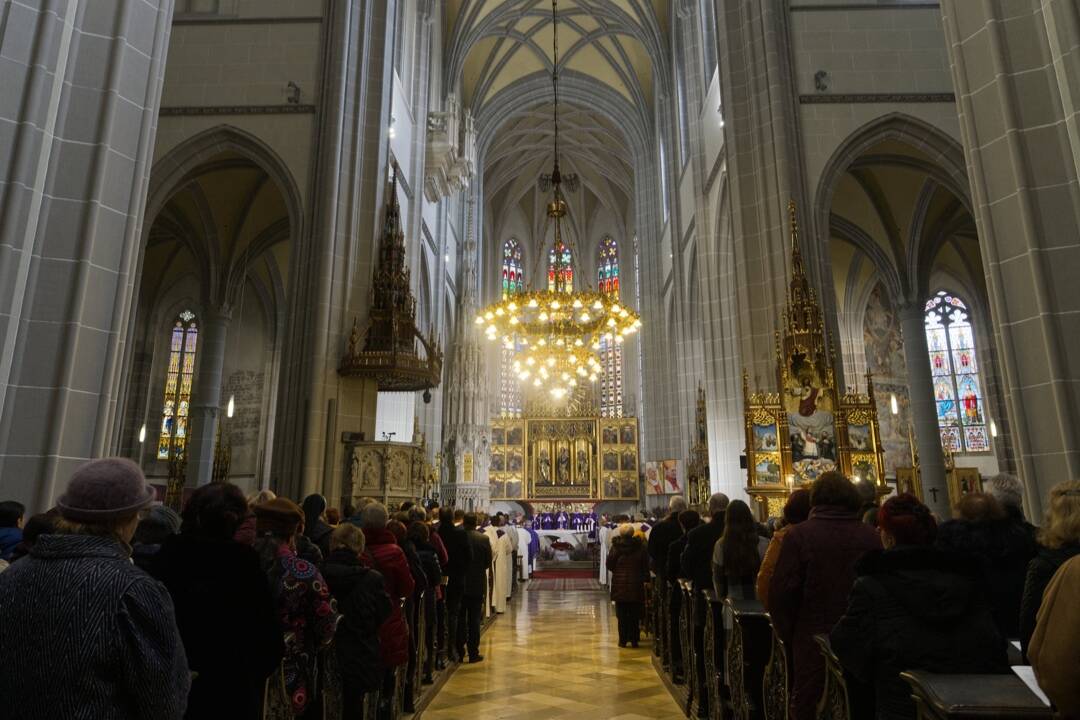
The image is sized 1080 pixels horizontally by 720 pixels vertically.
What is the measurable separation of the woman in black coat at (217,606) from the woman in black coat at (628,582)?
21.0 ft

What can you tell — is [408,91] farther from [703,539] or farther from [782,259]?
[703,539]

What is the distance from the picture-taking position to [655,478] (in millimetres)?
20094

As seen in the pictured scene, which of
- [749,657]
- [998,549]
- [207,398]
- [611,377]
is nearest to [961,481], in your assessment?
[749,657]

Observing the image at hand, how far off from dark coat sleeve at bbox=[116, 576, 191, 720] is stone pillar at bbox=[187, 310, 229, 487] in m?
14.2

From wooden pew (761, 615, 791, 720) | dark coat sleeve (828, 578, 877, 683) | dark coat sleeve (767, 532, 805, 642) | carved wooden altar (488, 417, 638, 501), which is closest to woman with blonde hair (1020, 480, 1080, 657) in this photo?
dark coat sleeve (828, 578, 877, 683)

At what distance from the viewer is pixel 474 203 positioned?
2703 cm

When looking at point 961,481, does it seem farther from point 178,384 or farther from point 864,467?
point 178,384

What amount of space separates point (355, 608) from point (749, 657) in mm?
2154

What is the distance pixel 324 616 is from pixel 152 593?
141cm

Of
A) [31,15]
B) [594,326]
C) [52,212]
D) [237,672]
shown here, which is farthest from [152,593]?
[594,326]

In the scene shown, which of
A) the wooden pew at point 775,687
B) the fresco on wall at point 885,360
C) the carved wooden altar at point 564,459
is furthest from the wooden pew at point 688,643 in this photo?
the carved wooden altar at point 564,459

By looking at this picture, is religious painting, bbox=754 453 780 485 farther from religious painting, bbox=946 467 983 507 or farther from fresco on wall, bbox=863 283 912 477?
fresco on wall, bbox=863 283 912 477

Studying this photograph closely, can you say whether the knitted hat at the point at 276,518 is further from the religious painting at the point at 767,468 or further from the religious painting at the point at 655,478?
the religious painting at the point at 655,478

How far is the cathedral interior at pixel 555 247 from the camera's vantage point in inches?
186
